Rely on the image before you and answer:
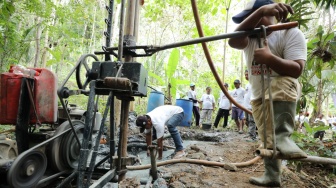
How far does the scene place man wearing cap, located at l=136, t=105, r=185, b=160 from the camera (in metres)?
4.42

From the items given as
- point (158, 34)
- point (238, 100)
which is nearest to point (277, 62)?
point (238, 100)

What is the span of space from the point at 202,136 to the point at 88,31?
16837mm

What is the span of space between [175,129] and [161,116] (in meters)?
0.41

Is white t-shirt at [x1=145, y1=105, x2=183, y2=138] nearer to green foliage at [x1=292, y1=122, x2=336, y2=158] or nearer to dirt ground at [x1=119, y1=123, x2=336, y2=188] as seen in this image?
dirt ground at [x1=119, y1=123, x2=336, y2=188]

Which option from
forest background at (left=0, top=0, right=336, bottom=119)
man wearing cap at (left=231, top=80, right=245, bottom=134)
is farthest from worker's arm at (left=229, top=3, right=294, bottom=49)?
man wearing cap at (left=231, top=80, right=245, bottom=134)

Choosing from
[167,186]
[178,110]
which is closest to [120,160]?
[167,186]

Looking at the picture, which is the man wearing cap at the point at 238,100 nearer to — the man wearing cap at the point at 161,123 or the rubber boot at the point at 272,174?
the man wearing cap at the point at 161,123

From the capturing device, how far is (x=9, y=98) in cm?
275

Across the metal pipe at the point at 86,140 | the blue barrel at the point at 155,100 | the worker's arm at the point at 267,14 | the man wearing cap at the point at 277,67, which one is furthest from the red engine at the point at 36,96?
the blue barrel at the point at 155,100

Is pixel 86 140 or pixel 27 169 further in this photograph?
pixel 27 169

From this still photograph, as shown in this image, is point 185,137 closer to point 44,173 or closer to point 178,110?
point 178,110

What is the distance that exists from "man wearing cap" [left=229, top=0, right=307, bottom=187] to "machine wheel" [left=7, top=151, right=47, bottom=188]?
2316 millimetres

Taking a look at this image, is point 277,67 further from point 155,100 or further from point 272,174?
point 155,100

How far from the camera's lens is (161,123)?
4.54 metres
